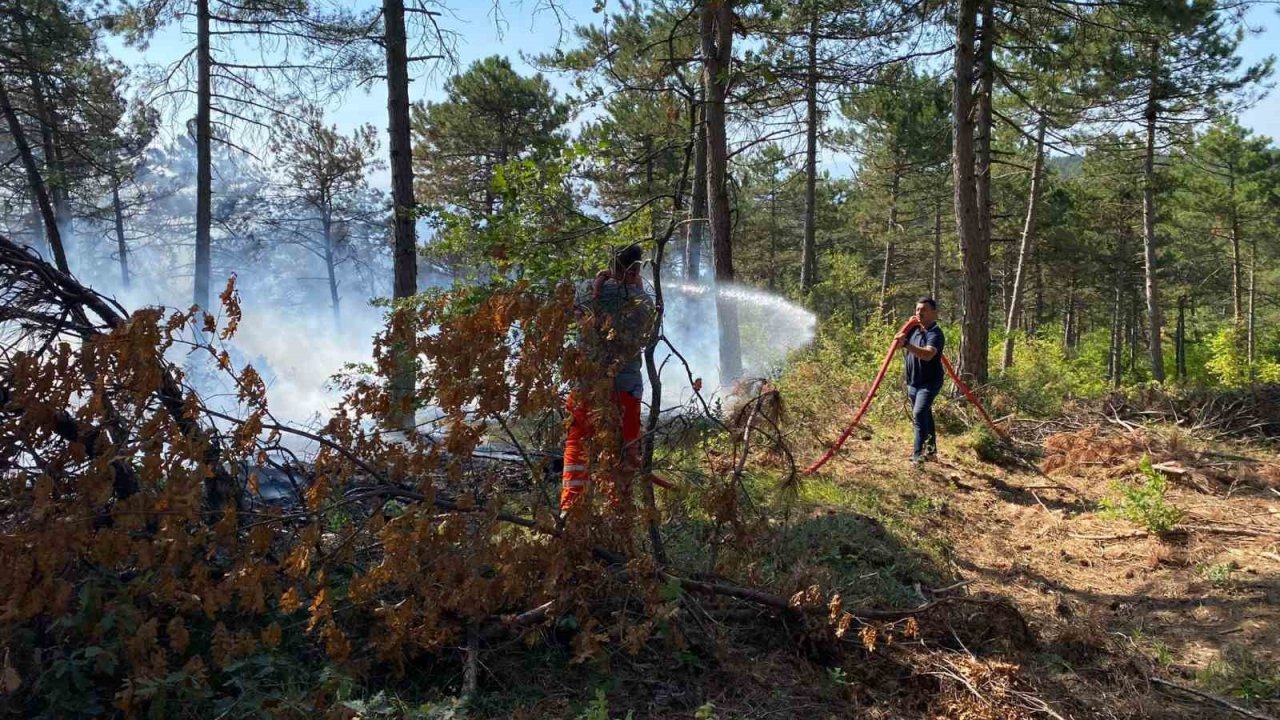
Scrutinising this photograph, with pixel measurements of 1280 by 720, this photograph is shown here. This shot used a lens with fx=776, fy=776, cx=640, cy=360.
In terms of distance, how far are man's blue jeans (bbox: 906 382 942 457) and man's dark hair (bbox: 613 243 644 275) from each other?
424cm

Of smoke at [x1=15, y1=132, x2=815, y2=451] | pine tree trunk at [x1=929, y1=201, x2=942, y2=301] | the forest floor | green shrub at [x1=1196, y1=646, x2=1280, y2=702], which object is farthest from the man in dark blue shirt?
pine tree trunk at [x1=929, y1=201, x2=942, y2=301]

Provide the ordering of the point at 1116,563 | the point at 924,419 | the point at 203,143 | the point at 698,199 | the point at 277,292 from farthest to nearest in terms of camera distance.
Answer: the point at 277,292 → the point at 203,143 → the point at 698,199 → the point at 924,419 → the point at 1116,563

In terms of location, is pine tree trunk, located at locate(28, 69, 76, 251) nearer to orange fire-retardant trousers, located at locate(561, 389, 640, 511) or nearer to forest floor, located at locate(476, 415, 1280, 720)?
orange fire-retardant trousers, located at locate(561, 389, 640, 511)

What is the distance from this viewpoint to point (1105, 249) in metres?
31.2

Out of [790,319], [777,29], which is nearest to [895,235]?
[790,319]

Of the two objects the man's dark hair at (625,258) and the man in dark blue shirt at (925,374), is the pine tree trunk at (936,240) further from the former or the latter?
the man's dark hair at (625,258)

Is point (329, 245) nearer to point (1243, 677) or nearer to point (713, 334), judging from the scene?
point (713, 334)

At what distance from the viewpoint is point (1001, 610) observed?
12.1ft

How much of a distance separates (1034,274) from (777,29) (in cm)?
2856

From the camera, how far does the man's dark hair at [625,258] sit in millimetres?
3959

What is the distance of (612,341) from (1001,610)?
2.25 m

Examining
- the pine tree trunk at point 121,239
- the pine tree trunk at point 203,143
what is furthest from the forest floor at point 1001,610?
the pine tree trunk at point 121,239

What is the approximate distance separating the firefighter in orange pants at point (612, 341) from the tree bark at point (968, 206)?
6670 mm

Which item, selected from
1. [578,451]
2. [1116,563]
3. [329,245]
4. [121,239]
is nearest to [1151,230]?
[1116,563]
